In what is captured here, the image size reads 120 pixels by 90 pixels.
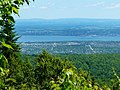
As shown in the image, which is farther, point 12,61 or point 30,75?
point 30,75

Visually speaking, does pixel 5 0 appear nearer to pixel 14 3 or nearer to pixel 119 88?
pixel 14 3

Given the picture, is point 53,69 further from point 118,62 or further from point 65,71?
point 118,62

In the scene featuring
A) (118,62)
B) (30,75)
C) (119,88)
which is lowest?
(118,62)

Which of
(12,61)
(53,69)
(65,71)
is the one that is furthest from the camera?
(53,69)

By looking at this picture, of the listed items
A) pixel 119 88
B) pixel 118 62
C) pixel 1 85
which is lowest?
pixel 118 62

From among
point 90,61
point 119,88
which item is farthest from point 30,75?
point 90,61

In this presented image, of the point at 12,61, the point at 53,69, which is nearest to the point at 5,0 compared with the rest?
the point at 12,61

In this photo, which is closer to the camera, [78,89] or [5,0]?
[5,0]

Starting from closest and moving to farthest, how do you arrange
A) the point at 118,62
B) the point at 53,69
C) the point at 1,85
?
the point at 1,85 → the point at 53,69 → the point at 118,62

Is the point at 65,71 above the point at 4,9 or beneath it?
beneath
